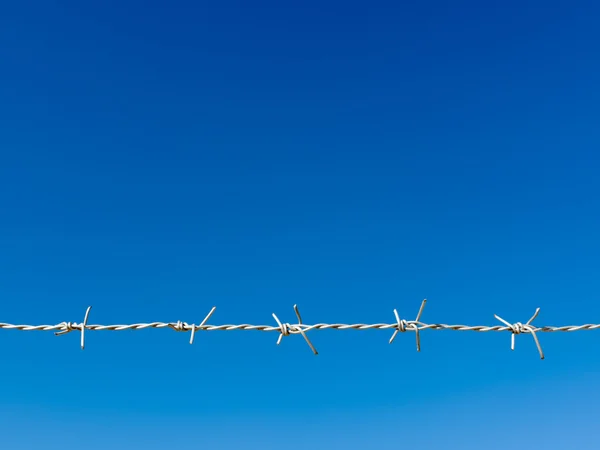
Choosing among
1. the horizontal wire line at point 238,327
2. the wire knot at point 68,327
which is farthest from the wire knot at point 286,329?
the wire knot at point 68,327

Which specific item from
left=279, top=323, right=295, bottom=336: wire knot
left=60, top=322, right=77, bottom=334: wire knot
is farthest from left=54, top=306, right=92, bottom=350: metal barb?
left=279, top=323, right=295, bottom=336: wire knot

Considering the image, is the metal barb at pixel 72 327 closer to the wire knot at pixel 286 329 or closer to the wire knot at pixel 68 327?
the wire knot at pixel 68 327

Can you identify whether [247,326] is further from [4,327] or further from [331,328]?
[4,327]

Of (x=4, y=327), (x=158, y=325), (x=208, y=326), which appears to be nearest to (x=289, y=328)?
(x=208, y=326)

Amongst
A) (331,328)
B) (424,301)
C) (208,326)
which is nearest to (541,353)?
(424,301)

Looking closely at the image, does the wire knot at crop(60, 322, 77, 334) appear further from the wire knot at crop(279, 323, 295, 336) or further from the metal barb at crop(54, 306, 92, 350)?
the wire knot at crop(279, 323, 295, 336)

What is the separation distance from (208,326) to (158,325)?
1.29 ft

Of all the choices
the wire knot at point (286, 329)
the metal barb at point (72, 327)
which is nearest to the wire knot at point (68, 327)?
the metal barb at point (72, 327)

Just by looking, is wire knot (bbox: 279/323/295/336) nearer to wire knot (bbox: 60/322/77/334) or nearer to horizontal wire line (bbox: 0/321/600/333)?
horizontal wire line (bbox: 0/321/600/333)

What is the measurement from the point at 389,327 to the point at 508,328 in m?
0.90

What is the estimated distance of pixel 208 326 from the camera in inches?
157

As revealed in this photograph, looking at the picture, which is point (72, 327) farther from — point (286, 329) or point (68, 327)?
point (286, 329)

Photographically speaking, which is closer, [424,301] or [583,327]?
[424,301]

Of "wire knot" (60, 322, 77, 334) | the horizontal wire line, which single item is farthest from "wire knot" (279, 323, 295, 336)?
"wire knot" (60, 322, 77, 334)
